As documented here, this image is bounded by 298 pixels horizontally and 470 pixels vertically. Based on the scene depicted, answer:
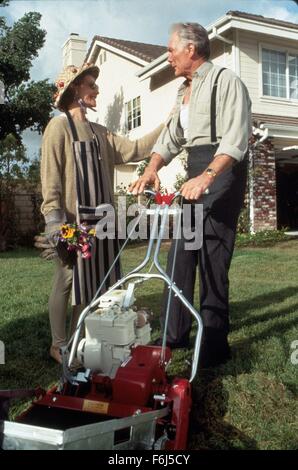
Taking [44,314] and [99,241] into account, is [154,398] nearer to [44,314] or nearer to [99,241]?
[99,241]

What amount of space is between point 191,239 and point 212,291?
0.35 meters

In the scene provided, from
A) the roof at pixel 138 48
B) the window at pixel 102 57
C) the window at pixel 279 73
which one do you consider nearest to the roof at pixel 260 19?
the window at pixel 279 73

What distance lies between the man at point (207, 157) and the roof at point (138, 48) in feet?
45.5

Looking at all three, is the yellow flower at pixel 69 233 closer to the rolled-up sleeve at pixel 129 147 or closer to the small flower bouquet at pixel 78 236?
the small flower bouquet at pixel 78 236

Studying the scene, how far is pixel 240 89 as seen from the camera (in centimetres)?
302

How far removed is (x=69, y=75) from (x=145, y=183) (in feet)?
3.33

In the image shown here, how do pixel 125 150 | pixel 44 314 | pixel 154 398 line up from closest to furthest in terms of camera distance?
1. pixel 154 398
2. pixel 125 150
3. pixel 44 314

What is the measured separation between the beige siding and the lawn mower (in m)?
11.6

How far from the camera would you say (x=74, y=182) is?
3402 mm

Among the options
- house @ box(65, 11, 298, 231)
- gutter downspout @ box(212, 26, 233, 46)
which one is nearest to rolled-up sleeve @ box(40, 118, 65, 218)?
house @ box(65, 11, 298, 231)

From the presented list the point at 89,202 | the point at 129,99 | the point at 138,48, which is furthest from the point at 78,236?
the point at 138,48

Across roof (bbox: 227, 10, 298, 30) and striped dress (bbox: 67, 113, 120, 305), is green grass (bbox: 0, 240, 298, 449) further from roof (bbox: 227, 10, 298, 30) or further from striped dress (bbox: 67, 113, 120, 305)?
Answer: roof (bbox: 227, 10, 298, 30)
